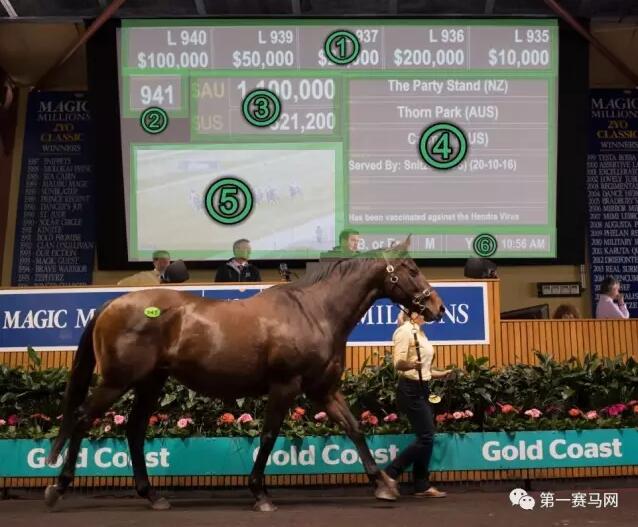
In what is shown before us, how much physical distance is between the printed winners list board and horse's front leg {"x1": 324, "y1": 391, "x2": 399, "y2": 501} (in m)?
5.95

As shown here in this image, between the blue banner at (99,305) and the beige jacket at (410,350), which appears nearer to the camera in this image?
the beige jacket at (410,350)

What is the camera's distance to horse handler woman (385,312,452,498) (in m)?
8.47

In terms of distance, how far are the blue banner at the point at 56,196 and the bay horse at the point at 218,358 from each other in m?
7.68

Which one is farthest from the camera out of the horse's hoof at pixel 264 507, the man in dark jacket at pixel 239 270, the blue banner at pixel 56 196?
the blue banner at pixel 56 196

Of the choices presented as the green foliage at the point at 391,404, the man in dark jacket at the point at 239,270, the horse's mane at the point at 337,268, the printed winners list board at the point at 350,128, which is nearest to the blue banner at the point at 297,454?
the green foliage at the point at 391,404

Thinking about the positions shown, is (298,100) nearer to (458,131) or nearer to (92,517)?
(458,131)

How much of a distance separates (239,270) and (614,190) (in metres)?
7.27

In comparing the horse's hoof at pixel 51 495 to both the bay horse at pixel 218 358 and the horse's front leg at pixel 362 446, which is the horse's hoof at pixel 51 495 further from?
the horse's front leg at pixel 362 446

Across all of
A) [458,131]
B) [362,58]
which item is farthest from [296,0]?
[458,131]

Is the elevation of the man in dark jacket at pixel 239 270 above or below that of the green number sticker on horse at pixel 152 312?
above

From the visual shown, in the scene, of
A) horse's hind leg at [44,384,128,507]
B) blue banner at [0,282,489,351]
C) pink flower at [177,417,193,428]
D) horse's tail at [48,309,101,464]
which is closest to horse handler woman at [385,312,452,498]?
blue banner at [0,282,489,351]

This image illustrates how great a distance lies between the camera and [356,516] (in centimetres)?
750

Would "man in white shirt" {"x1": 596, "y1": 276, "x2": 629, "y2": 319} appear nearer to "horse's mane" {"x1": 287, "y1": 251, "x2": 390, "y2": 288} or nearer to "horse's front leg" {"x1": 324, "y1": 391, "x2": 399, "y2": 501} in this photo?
"horse's mane" {"x1": 287, "y1": 251, "x2": 390, "y2": 288}

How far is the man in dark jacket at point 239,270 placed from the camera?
11.0m
